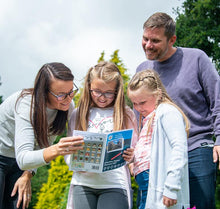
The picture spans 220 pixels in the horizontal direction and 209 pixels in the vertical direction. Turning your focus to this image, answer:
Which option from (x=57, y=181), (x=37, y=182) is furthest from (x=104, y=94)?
(x=37, y=182)

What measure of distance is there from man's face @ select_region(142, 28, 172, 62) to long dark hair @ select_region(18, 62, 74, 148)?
76 centimetres

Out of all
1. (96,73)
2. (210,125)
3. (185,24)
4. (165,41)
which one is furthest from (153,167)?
(185,24)

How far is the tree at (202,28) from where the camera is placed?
9828 millimetres

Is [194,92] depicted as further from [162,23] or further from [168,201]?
[168,201]

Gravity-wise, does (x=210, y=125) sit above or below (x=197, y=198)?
above

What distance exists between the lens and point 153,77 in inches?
97.9

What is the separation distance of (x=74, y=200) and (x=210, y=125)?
51.6 inches

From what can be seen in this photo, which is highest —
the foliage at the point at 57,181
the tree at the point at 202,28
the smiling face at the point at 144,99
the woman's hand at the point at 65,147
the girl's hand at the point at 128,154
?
the tree at the point at 202,28

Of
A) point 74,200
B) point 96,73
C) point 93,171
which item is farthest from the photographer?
point 96,73

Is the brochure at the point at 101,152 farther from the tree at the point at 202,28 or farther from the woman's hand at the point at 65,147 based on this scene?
the tree at the point at 202,28

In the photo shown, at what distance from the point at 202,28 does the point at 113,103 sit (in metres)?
8.50

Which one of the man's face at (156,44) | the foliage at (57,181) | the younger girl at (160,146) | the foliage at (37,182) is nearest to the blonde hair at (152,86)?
the younger girl at (160,146)

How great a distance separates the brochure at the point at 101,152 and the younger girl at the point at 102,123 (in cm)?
11

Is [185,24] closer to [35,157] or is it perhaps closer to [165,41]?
[165,41]
